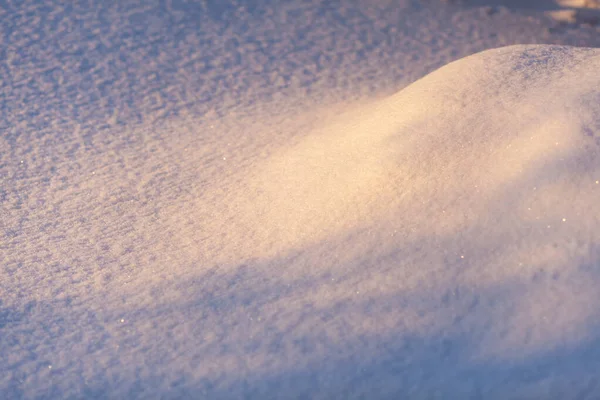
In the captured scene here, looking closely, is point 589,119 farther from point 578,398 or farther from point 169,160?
point 169,160

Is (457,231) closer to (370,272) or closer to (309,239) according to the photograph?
(370,272)

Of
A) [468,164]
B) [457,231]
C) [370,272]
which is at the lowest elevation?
[370,272]

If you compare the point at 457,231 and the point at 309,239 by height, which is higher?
the point at 457,231

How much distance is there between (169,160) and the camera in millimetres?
4145

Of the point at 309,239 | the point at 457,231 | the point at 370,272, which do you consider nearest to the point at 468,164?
the point at 457,231

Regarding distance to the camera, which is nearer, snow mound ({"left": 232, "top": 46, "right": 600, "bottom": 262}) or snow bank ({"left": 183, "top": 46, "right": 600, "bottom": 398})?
snow bank ({"left": 183, "top": 46, "right": 600, "bottom": 398})

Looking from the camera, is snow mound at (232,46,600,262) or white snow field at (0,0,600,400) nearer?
white snow field at (0,0,600,400)

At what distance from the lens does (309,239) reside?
299 centimetres

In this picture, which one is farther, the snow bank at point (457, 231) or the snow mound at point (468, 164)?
the snow mound at point (468, 164)

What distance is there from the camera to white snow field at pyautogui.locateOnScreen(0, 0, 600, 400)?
2.42 metres

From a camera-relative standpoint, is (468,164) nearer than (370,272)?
No

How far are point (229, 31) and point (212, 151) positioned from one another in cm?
193

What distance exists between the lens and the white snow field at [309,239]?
242cm

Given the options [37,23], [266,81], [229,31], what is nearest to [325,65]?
[266,81]
